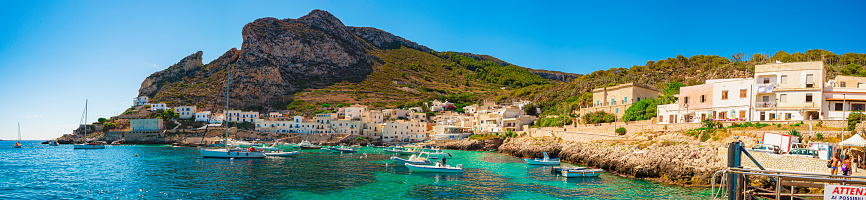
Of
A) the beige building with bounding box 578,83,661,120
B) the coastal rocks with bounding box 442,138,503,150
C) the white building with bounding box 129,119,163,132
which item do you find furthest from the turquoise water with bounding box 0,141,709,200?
the white building with bounding box 129,119,163,132

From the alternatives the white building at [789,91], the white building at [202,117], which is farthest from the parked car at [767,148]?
the white building at [202,117]

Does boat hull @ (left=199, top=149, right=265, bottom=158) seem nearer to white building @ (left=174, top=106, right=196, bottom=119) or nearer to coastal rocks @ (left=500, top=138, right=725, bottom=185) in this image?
coastal rocks @ (left=500, top=138, right=725, bottom=185)

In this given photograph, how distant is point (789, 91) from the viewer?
34.3 m

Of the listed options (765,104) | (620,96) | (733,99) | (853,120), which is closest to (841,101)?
(765,104)

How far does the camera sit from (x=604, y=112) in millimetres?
58500

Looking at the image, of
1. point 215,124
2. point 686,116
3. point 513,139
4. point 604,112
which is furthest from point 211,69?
point 686,116

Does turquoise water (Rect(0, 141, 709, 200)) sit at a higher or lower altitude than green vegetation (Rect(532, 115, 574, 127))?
lower

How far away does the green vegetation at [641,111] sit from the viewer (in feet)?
163

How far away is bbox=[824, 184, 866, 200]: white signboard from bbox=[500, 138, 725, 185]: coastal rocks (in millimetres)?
16873

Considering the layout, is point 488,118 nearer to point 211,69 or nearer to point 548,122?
point 548,122

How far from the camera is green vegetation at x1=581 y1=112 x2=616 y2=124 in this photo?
56156 millimetres

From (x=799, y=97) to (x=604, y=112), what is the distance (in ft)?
82.9

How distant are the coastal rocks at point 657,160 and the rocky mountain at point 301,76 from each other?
99.6 meters

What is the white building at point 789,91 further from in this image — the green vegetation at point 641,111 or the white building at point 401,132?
the white building at point 401,132
